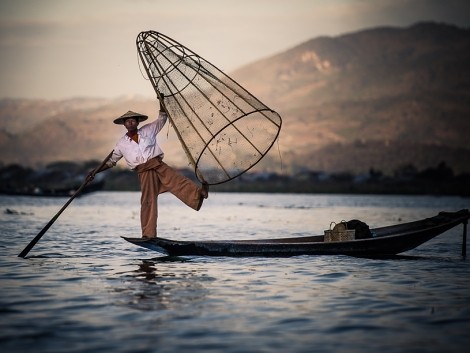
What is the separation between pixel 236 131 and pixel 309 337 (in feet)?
17.4

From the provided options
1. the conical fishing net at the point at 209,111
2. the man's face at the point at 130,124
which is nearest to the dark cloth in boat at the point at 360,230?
the conical fishing net at the point at 209,111

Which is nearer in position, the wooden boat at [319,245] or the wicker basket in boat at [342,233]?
the wooden boat at [319,245]

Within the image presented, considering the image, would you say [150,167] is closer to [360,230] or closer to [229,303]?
[229,303]

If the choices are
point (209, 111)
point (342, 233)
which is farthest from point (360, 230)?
point (209, 111)

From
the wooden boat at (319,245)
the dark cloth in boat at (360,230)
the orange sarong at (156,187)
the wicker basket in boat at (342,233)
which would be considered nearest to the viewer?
the orange sarong at (156,187)

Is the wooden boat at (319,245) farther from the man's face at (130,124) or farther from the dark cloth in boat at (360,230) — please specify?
the man's face at (130,124)

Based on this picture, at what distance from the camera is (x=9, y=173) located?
308 feet

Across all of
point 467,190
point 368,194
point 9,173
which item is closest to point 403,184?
point 368,194

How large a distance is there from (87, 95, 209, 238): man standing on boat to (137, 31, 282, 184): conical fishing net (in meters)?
0.31

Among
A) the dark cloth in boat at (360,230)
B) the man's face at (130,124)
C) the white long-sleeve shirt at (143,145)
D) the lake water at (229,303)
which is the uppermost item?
the man's face at (130,124)

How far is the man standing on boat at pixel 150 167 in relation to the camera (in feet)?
33.5

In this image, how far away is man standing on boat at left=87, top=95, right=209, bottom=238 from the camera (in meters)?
10.2

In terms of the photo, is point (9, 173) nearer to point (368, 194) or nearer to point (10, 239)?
point (368, 194)

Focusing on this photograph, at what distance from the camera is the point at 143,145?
1021 cm
